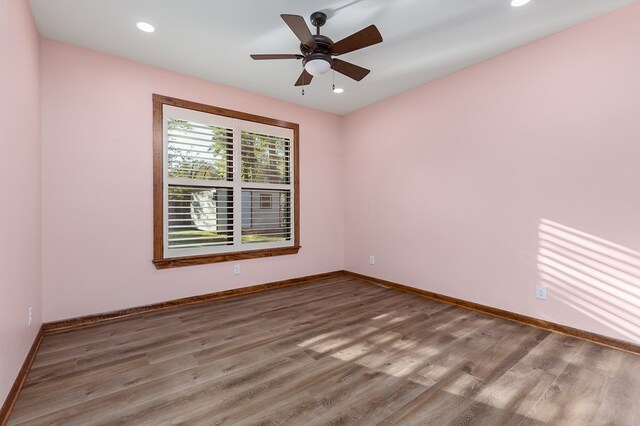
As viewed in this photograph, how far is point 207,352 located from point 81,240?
6.11 feet

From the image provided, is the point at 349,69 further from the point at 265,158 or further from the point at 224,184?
the point at 224,184

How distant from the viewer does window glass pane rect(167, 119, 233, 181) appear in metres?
3.56

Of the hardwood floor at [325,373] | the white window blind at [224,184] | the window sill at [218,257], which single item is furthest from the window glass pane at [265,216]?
the hardwood floor at [325,373]

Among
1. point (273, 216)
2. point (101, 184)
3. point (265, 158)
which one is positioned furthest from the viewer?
point (273, 216)

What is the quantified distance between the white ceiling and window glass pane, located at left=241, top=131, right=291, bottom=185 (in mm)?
922

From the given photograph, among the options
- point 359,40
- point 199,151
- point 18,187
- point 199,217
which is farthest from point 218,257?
point 359,40

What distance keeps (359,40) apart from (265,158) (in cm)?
242

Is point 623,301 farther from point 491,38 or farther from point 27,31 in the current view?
point 27,31

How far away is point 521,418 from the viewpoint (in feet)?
5.49

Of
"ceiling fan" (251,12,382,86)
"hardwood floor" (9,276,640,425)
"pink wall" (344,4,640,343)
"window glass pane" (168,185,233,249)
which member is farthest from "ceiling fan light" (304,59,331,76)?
"hardwood floor" (9,276,640,425)

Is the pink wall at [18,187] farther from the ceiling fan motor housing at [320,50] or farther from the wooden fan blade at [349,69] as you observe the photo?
the wooden fan blade at [349,69]

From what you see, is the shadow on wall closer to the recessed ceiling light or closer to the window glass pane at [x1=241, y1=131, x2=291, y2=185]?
the window glass pane at [x1=241, y1=131, x2=291, y2=185]

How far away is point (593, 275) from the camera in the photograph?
2.61 meters

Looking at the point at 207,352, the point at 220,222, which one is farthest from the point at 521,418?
the point at 220,222
